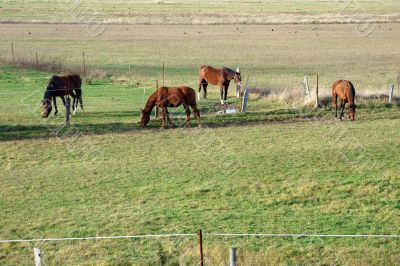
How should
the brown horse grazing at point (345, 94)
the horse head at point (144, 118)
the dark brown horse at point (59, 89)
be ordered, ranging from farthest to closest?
1. the dark brown horse at point (59, 89)
2. the brown horse grazing at point (345, 94)
3. the horse head at point (144, 118)

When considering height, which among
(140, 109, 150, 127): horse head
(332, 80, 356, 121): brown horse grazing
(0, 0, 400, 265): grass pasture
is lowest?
(0, 0, 400, 265): grass pasture

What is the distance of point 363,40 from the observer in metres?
56.8

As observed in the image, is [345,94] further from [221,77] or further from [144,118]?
[144,118]

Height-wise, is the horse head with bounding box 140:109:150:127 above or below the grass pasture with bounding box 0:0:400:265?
above

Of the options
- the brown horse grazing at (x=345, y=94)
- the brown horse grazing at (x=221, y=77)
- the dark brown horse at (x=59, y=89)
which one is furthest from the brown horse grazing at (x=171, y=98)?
the brown horse grazing at (x=345, y=94)

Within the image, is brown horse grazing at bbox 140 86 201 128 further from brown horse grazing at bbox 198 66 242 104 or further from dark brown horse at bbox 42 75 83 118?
brown horse grazing at bbox 198 66 242 104

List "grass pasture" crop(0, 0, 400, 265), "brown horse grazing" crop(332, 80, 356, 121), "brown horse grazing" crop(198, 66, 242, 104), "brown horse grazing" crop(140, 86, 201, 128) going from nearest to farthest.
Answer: "grass pasture" crop(0, 0, 400, 265) < "brown horse grazing" crop(140, 86, 201, 128) < "brown horse grazing" crop(332, 80, 356, 121) < "brown horse grazing" crop(198, 66, 242, 104)

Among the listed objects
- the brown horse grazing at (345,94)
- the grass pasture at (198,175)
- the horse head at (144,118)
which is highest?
the brown horse grazing at (345,94)

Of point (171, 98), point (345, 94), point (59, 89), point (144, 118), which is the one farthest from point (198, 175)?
point (59, 89)

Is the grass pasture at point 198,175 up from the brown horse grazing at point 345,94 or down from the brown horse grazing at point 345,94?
down

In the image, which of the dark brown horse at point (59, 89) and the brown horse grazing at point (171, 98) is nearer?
the brown horse grazing at point (171, 98)

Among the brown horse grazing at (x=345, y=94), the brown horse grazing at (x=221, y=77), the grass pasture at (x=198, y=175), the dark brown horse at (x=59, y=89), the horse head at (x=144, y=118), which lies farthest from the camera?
the brown horse grazing at (x=221, y=77)

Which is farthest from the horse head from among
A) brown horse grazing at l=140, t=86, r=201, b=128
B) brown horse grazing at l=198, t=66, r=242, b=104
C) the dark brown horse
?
brown horse grazing at l=198, t=66, r=242, b=104

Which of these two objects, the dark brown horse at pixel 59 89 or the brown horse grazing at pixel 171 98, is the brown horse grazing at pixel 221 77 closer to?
the brown horse grazing at pixel 171 98
